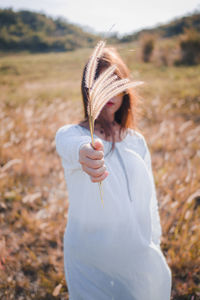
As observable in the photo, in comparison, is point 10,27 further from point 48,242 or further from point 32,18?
point 48,242

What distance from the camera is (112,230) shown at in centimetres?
122

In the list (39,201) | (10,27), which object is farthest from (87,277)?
(10,27)

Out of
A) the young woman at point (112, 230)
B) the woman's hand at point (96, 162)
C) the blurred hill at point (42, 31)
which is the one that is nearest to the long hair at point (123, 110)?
the young woman at point (112, 230)

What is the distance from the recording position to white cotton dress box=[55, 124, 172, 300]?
1188 millimetres

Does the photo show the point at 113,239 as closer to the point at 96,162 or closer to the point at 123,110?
the point at 96,162

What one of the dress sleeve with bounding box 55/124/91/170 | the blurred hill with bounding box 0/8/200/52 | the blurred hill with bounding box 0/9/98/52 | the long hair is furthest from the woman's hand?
the blurred hill with bounding box 0/9/98/52

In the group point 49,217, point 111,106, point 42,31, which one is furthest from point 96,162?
point 42,31

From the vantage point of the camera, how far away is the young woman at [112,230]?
1.18m

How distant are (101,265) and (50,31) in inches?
2968

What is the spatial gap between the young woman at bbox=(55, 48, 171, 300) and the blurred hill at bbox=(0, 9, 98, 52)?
50.8m

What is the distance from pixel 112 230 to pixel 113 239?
0.18ft

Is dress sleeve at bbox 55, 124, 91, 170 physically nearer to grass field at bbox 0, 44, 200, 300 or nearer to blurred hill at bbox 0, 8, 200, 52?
grass field at bbox 0, 44, 200, 300

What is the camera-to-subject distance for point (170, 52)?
1800 cm

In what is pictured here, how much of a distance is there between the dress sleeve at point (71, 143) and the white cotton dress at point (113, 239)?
24 millimetres
